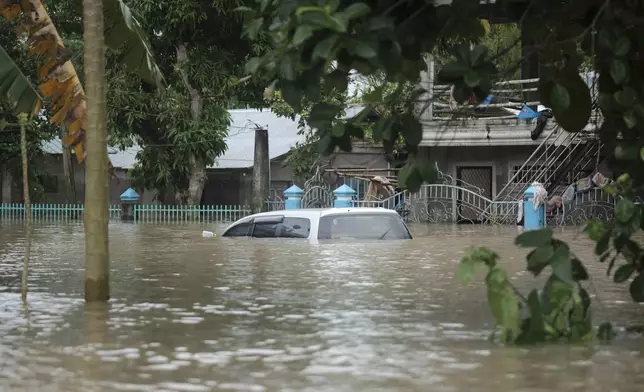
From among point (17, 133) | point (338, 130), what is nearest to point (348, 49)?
point (338, 130)

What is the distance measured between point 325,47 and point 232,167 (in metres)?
34.2

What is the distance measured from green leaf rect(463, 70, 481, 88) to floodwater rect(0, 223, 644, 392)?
67.1 inches

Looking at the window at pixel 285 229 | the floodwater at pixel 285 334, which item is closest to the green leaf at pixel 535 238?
the floodwater at pixel 285 334

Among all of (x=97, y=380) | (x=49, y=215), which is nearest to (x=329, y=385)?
(x=97, y=380)

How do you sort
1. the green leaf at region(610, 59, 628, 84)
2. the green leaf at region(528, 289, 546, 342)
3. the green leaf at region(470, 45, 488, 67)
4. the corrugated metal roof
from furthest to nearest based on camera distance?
the corrugated metal roof
the green leaf at region(528, 289, 546, 342)
the green leaf at region(610, 59, 628, 84)
the green leaf at region(470, 45, 488, 67)

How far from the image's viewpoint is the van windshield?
1828 cm

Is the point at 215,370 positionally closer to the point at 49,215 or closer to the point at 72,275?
the point at 72,275

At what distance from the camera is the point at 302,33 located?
17.8 ft

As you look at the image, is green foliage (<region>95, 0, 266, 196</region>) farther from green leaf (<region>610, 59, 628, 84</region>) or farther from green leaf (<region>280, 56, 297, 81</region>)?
green leaf (<region>280, 56, 297, 81</region>)

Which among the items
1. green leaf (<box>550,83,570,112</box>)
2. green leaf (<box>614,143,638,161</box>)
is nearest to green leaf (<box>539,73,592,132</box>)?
green leaf (<box>550,83,570,112</box>)

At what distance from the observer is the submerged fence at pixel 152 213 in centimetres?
3288

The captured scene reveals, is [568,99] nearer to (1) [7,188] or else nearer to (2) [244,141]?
(2) [244,141]

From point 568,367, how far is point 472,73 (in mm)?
1869

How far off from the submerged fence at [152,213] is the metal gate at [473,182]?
6954mm
